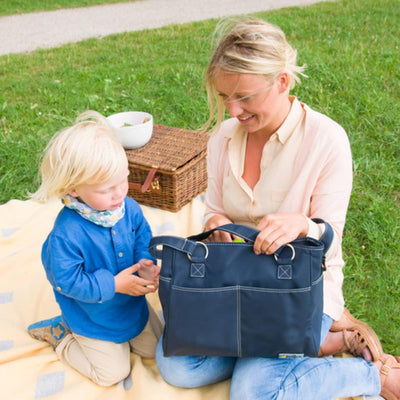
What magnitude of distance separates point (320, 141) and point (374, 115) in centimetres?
239

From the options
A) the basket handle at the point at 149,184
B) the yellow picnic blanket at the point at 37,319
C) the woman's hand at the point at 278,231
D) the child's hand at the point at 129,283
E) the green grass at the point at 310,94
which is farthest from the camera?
the basket handle at the point at 149,184

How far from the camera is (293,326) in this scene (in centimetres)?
172

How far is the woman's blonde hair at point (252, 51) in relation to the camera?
1.75m

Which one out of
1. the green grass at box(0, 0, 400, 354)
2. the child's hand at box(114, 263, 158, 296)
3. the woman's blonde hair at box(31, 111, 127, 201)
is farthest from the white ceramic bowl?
the child's hand at box(114, 263, 158, 296)

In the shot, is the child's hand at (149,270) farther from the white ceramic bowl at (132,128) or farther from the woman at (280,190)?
the white ceramic bowl at (132,128)

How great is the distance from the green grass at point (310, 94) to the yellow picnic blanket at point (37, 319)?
20.2 inches

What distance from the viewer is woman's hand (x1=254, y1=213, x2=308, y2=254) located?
64.5 inches

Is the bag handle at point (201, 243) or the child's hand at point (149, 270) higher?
the bag handle at point (201, 243)

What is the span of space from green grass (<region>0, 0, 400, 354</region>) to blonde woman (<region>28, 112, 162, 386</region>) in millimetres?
1175

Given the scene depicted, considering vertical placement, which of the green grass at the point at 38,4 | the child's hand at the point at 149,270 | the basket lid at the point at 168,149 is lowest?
the green grass at the point at 38,4

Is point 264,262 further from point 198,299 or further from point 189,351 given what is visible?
point 189,351

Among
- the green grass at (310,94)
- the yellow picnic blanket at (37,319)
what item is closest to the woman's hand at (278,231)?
the yellow picnic blanket at (37,319)

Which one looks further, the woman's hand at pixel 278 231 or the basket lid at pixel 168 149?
the basket lid at pixel 168 149

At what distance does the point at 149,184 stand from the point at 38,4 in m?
6.76
